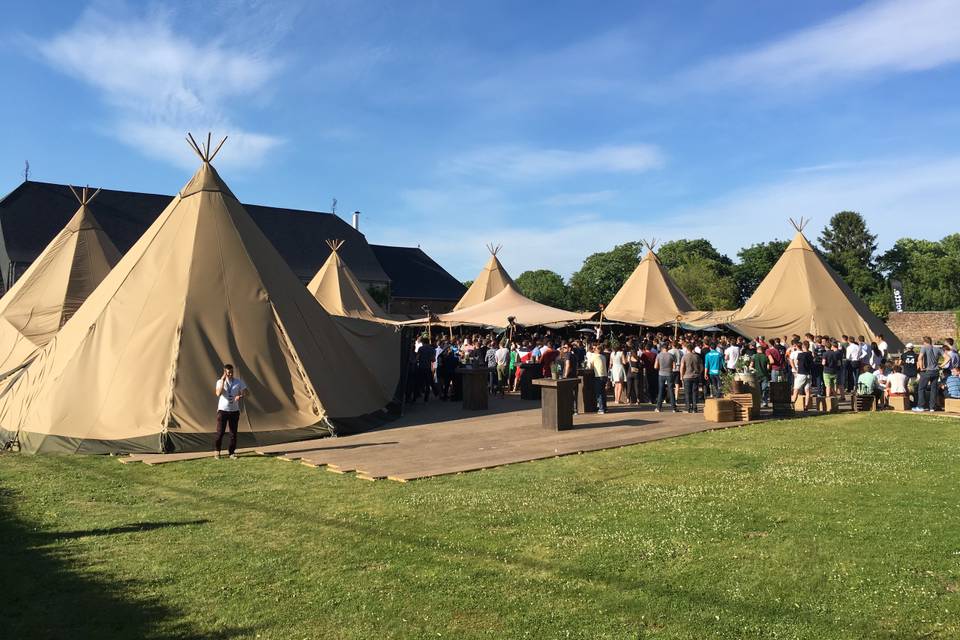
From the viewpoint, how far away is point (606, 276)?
234 feet

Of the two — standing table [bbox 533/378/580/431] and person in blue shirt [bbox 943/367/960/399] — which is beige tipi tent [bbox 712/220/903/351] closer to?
person in blue shirt [bbox 943/367/960/399]

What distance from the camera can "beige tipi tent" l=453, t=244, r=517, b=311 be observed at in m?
36.2

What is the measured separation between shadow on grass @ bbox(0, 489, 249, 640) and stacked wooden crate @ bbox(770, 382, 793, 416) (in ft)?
39.8

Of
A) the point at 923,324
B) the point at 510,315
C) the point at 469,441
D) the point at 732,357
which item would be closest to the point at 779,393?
the point at 732,357

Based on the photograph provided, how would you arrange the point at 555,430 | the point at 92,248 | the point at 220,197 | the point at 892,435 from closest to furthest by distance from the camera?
the point at 892,435 → the point at 555,430 → the point at 220,197 → the point at 92,248

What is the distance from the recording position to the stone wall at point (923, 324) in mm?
38406

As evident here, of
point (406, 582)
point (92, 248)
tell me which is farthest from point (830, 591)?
point (92, 248)

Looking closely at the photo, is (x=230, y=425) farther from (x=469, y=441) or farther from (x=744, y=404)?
(x=744, y=404)

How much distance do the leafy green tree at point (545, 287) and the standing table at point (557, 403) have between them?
188 feet

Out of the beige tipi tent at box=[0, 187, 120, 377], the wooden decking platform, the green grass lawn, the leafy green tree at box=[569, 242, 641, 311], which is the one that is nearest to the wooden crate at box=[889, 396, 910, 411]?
the wooden decking platform

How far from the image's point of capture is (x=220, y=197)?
1302cm

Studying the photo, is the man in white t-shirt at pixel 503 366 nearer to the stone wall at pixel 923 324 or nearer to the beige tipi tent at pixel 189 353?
the beige tipi tent at pixel 189 353

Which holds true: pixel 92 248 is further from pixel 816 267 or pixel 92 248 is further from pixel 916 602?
pixel 816 267

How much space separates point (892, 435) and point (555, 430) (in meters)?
5.24
